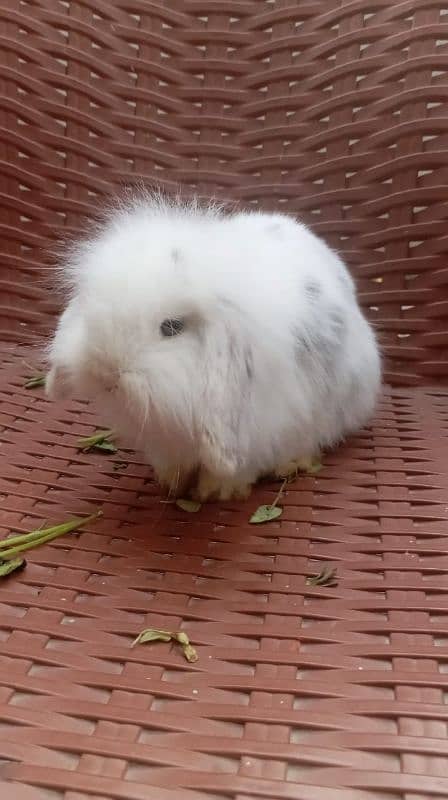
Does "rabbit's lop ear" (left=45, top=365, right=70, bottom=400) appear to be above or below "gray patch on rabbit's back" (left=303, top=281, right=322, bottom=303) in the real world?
below

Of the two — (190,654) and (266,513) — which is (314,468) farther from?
(190,654)

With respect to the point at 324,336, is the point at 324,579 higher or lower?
lower

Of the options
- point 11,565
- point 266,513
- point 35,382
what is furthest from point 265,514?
point 35,382

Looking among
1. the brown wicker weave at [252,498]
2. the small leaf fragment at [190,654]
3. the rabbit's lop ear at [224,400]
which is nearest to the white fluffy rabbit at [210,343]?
the rabbit's lop ear at [224,400]

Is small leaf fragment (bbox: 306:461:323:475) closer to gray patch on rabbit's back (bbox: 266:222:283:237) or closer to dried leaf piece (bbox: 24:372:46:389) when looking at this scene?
→ gray patch on rabbit's back (bbox: 266:222:283:237)

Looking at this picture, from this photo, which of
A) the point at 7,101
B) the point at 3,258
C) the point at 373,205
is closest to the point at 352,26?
the point at 373,205

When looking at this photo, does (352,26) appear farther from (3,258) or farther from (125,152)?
(3,258)

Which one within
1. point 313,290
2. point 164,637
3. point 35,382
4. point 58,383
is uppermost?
point 313,290

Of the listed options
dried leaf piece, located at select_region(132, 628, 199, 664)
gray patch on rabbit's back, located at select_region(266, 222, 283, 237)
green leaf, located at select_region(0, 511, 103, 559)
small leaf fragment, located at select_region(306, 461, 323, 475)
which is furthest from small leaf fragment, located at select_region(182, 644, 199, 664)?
gray patch on rabbit's back, located at select_region(266, 222, 283, 237)
